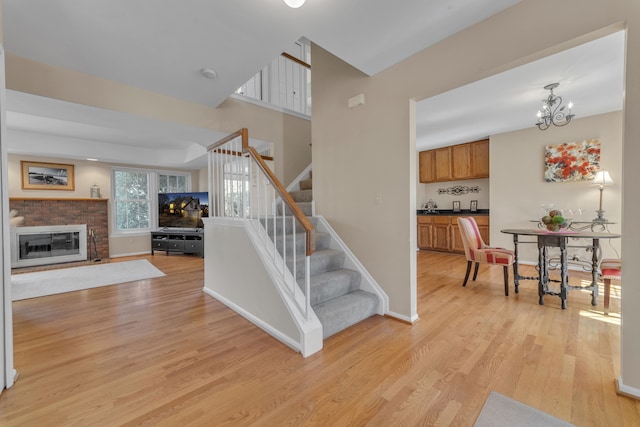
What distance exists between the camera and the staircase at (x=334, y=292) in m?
2.28

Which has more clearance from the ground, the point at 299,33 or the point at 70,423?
the point at 299,33

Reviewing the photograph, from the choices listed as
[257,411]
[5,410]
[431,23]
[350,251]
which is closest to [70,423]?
[5,410]

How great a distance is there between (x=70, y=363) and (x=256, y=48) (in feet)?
9.61

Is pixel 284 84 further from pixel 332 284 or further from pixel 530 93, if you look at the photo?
pixel 332 284

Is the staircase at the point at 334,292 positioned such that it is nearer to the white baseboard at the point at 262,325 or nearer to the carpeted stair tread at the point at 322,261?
the carpeted stair tread at the point at 322,261

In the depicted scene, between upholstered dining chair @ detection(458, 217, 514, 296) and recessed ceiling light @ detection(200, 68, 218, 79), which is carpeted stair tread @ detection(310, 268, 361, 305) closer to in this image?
upholstered dining chair @ detection(458, 217, 514, 296)

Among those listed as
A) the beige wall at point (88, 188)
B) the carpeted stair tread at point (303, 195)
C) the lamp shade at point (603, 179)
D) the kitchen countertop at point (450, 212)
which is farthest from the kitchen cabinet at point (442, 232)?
the beige wall at point (88, 188)

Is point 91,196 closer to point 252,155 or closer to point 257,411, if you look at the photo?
point 252,155

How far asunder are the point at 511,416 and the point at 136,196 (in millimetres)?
7924

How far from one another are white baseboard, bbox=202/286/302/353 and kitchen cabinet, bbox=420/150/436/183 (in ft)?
17.5

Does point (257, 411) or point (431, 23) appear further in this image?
point (431, 23)

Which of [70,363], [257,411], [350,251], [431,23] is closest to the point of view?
[257,411]

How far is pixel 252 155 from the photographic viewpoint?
254 centimetres

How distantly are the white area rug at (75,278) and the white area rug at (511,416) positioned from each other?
15.3 ft
